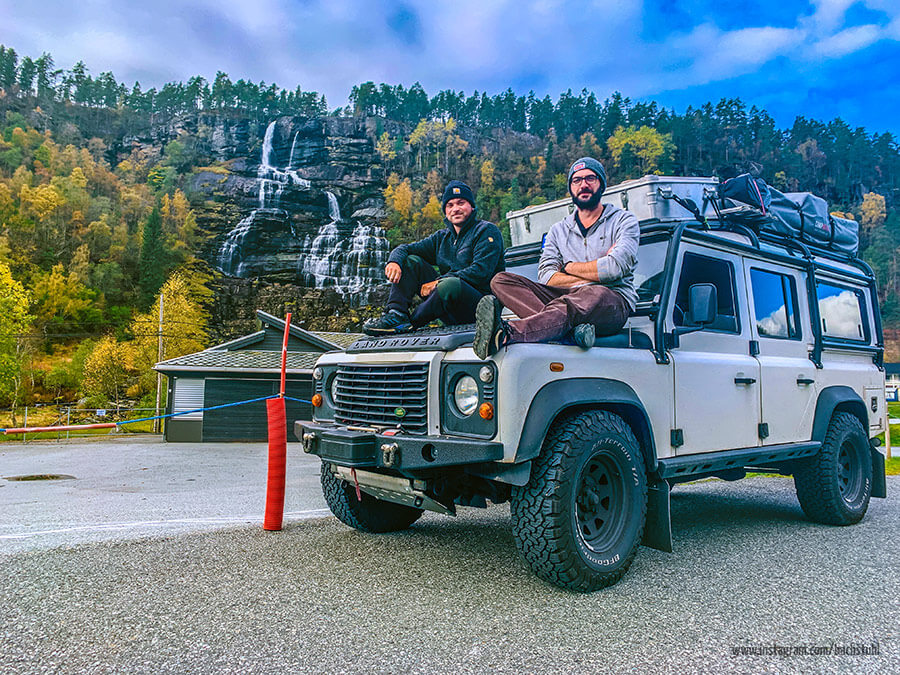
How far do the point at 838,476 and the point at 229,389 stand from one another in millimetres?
Answer: 23922

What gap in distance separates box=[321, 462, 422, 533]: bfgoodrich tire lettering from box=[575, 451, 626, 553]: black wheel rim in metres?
1.55

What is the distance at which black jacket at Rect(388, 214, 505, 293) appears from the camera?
14.4 feet

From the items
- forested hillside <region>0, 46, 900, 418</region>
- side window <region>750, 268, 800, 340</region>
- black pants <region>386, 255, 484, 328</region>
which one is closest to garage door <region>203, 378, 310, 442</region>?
black pants <region>386, 255, 484, 328</region>

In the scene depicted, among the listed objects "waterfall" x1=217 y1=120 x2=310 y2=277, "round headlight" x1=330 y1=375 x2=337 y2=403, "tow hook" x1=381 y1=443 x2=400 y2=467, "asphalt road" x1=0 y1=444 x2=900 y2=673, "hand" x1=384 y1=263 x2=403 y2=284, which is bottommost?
"asphalt road" x1=0 y1=444 x2=900 y2=673

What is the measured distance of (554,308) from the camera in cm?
355

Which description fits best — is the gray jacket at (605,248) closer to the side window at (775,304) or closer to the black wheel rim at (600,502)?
the black wheel rim at (600,502)

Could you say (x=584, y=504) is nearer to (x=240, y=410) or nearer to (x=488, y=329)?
(x=488, y=329)

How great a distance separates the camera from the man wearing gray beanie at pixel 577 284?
333cm

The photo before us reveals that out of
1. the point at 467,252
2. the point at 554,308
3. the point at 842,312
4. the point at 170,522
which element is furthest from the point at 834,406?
the point at 170,522

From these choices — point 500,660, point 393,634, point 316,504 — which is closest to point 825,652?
point 500,660

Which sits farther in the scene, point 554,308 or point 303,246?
point 303,246

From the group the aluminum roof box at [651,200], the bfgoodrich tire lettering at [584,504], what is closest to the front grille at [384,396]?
the bfgoodrich tire lettering at [584,504]

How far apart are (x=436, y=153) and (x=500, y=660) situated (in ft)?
420

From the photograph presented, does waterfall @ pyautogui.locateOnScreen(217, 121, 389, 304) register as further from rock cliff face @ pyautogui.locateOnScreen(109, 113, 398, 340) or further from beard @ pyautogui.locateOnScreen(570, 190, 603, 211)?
beard @ pyautogui.locateOnScreen(570, 190, 603, 211)
